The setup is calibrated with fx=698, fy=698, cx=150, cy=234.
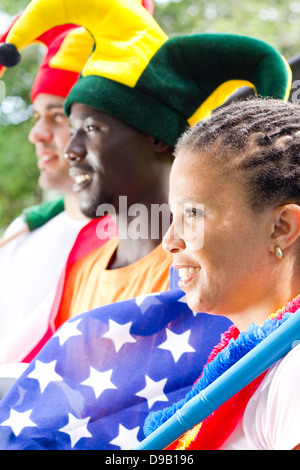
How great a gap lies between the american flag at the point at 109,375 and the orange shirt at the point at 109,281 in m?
0.24

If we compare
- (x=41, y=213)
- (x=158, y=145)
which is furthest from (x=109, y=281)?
(x=41, y=213)

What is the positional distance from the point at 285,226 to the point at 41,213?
162 centimetres

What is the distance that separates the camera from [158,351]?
1.53 meters

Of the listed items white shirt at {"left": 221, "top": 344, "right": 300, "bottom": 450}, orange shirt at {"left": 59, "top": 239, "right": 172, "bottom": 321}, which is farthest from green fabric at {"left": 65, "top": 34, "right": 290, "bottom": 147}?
white shirt at {"left": 221, "top": 344, "right": 300, "bottom": 450}

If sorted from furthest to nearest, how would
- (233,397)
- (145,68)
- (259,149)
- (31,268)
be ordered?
(31,268), (145,68), (259,149), (233,397)

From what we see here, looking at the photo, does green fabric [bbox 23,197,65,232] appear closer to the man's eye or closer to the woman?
the man's eye

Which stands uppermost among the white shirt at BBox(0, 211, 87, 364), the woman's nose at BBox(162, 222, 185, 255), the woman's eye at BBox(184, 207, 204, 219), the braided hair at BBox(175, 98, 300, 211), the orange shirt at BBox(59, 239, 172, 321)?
the white shirt at BBox(0, 211, 87, 364)

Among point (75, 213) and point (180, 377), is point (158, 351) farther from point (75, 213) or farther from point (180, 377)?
point (75, 213)

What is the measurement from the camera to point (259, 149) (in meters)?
1.14

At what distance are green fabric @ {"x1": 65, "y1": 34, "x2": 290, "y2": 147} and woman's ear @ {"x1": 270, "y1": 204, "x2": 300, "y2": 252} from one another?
2.38ft

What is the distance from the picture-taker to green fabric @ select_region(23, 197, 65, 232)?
256cm

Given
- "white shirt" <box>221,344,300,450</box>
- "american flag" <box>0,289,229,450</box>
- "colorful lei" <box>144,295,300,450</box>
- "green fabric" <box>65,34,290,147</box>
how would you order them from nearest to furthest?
1. "white shirt" <box>221,344,300,450</box>
2. "colorful lei" <box>144,295,300,450</box>
3. "american flag" <box>0,289,229,450</box>
4. "green fabric" <box>65,34,290,147</box>

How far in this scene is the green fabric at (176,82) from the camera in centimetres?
179

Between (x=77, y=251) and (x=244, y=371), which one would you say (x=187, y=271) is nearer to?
(x=244, y=371)
